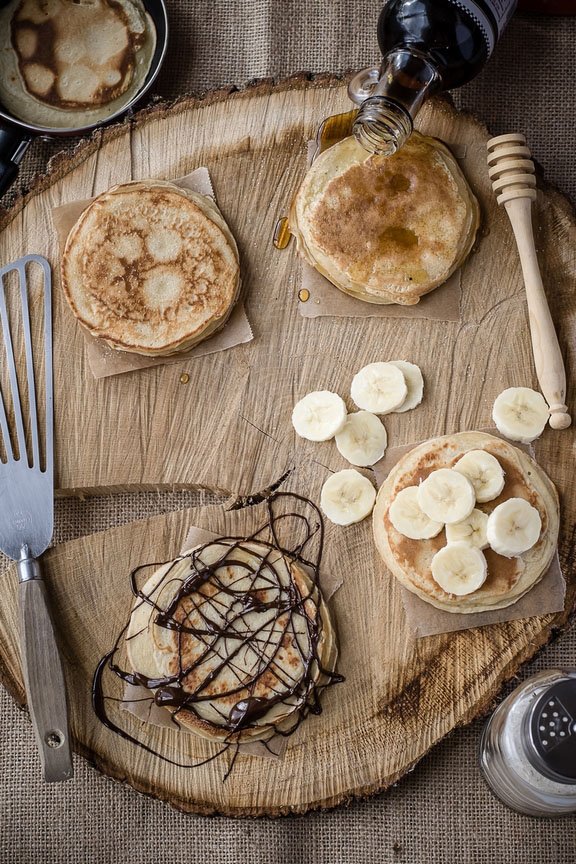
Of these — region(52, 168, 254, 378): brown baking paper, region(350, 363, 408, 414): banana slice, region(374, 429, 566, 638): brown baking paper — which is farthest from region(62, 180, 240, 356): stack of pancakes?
region(374, 429, 566, 638): brown baking paper

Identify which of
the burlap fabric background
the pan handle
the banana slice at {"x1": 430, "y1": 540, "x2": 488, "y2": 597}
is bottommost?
the burlap fabric background

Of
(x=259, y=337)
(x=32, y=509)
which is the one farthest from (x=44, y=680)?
(x=259, y=337)

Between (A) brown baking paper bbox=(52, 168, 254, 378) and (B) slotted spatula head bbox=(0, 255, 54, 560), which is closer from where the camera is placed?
(B) slotted spatula head bbox=(0, 255, 54, 560)

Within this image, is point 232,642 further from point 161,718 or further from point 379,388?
point 379,388

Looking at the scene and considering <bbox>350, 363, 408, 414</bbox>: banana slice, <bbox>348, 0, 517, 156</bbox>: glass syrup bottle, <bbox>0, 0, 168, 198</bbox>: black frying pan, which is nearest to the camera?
<bbox>348, 0, 517, 156</bbox>: glass syrup bottle

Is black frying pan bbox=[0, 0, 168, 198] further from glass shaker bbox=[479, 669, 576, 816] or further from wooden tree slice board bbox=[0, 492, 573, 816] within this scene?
glass shaker bbox=[479, 669, 576, 816]
